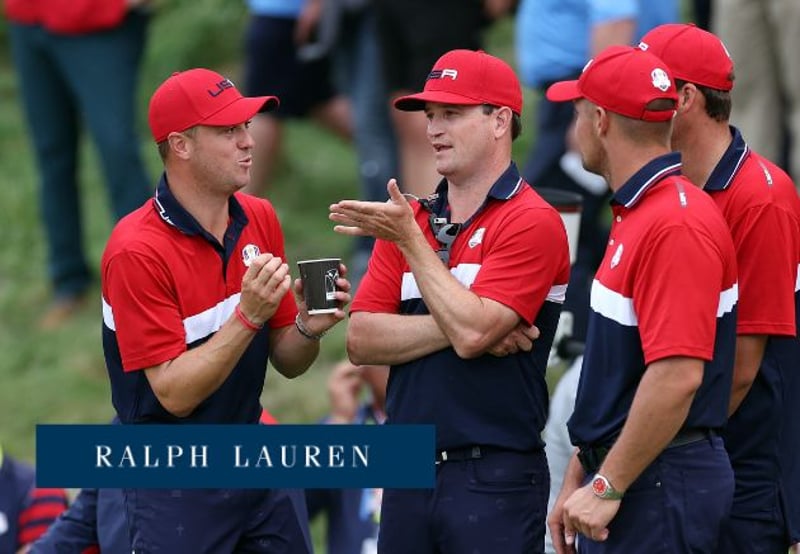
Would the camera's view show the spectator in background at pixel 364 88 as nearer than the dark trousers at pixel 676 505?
No

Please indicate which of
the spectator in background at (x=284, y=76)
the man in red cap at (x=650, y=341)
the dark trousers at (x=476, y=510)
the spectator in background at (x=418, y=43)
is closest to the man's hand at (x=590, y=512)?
the man in red cap at (x=650, y=341)

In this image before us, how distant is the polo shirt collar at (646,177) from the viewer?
4.73 metres

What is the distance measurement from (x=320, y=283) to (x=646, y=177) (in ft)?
3.36

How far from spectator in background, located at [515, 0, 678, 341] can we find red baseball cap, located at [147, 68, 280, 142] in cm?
262

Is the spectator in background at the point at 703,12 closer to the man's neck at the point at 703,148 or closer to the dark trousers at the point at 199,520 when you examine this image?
the man's neck at the point at 703,148

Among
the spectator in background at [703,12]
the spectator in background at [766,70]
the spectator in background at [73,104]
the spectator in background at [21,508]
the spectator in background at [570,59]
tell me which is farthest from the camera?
the spectator in background at [703,12]

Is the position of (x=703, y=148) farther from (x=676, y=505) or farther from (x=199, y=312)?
(x=199, y=312)

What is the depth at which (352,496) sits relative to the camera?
676 centimetres

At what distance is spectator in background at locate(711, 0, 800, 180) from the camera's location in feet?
26.3

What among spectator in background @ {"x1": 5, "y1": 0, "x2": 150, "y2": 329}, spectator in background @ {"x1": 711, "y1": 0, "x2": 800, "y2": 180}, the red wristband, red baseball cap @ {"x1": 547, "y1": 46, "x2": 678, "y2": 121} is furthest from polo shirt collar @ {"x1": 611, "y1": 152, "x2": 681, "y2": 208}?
spectator in background @ {"x1": 5, "y1": 0, "x2": 150, "y2": 329}

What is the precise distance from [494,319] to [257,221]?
0.93 meters

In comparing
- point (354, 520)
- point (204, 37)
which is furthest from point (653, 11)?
point (204, 37)

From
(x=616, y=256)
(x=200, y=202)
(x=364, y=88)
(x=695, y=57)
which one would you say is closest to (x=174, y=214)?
(x=200, y=202)

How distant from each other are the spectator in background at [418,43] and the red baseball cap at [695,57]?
3.17 m
